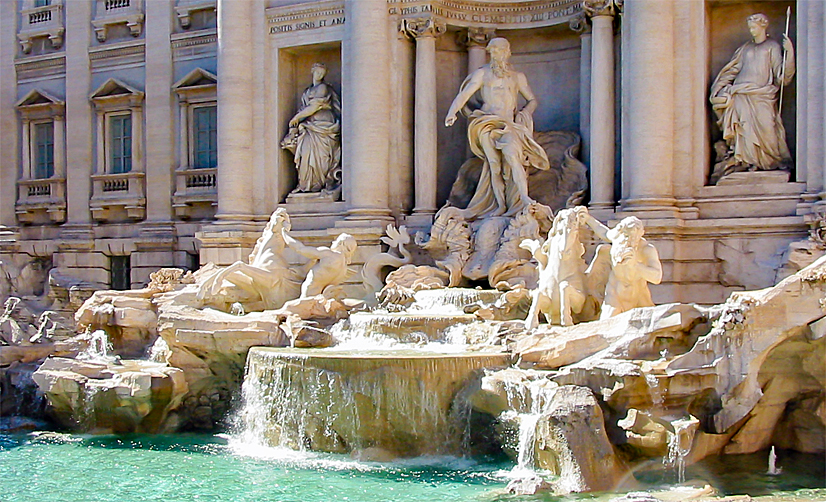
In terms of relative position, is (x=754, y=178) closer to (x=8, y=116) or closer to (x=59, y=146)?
(x=59, y=146)

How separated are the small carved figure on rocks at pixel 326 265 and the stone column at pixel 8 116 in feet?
35.0

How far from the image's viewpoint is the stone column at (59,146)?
2358 cm

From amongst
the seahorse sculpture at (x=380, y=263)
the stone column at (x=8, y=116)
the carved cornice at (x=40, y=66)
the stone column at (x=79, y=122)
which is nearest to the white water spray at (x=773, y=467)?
the seahorse sculpture at (x=380, y=263)

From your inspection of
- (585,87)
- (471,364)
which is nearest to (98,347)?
(471,364)

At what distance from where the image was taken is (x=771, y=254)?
15.3 metres

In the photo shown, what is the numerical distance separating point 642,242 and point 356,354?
3.81 meters

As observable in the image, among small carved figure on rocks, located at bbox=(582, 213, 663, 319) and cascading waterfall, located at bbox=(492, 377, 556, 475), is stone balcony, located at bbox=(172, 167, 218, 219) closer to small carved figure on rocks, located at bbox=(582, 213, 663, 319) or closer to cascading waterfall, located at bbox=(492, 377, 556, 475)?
small carved figure on rocks, located at bbox=(582, 213, 663, 319)

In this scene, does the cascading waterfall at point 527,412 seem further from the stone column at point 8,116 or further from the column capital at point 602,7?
the stone column at point 8,116

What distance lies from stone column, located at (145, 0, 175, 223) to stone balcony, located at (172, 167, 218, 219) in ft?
0.92

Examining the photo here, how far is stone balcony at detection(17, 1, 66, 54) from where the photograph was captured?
23594mm

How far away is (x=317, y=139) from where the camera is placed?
1920 centimetres

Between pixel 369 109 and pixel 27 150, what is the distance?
10040 millimetres

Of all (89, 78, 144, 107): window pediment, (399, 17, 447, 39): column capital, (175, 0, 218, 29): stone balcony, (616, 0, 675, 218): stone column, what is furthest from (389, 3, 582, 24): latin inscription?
(89, 78, 144, 107): window pediment

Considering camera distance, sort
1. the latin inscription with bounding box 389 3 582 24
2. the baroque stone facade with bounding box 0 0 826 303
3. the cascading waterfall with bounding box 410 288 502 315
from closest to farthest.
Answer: the cascading waterfall with bounding box 410 288 502 315, the baroque stone facade with bounding box 0 0 826 303, the latin inscription with bounding box 389 3 582 24
